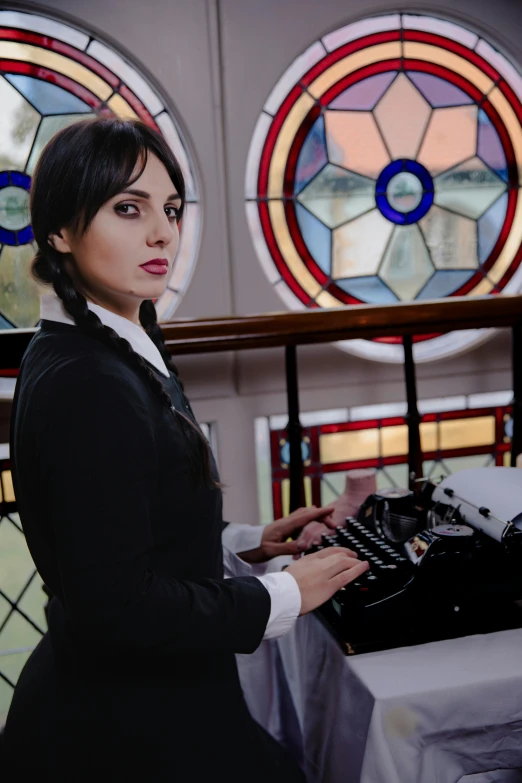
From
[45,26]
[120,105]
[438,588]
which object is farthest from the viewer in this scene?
[120,105]

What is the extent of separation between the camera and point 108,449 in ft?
2.71

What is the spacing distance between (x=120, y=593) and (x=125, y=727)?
228mm

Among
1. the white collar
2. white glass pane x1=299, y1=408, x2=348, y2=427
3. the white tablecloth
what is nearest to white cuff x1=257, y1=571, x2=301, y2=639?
the white tablecloth

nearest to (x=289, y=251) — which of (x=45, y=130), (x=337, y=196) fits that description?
(x=337, y=196)

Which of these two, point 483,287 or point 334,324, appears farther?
point 483,287

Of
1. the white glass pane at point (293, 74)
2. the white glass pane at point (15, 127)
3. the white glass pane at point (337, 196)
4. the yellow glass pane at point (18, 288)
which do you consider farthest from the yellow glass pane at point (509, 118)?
the yellow glass pane at point (18, 288)

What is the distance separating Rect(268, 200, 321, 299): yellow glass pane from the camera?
2395 millimetres

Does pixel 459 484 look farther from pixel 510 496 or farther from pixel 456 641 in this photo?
pixel 456 641

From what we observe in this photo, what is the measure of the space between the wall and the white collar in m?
1.24

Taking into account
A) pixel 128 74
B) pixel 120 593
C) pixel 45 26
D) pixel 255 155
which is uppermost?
pixel 45 26

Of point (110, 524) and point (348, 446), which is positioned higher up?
point (110, 524)

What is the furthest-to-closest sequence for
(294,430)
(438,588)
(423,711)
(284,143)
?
Result: (284,143) → (294,430) → (438,588) → (423,711)

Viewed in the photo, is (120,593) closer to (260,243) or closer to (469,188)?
(260,243)

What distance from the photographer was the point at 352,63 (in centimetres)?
241
